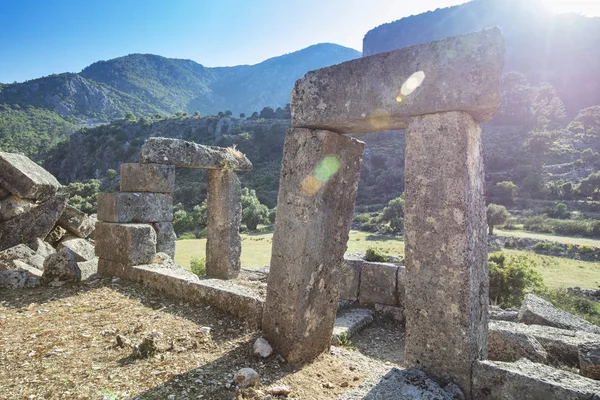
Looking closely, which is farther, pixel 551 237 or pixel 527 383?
pixel 551 237

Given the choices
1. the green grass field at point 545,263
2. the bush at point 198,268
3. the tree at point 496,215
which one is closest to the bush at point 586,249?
the green grass field at point 545,263

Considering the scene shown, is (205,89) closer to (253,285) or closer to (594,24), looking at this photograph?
(594,24)

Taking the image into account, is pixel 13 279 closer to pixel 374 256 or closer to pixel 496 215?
pixel 374 256

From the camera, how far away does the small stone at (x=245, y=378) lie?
2.90 meters

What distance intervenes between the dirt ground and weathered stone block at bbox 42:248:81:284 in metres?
0.54

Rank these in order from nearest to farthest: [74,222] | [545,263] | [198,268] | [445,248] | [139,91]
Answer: [445,248] → [74,222] → [198,268] → [545,263] → [139,91]

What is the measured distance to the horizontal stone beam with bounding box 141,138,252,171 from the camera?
7.66m

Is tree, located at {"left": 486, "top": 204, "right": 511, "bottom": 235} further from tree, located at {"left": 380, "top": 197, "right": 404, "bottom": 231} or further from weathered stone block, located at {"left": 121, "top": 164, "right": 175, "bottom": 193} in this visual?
weathered stone block, located at {"left": 121, "top": 164, "right": 175, "bottom": 193}

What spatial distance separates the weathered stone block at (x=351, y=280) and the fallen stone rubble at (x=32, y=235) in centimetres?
448

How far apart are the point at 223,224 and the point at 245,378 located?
5.92m

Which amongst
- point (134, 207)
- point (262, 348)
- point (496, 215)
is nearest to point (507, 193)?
point (496, 215)

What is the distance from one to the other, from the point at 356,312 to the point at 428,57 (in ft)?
15.2

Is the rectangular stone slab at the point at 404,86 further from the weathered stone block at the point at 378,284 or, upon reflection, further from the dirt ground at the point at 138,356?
the weathered stone block at the point at 378,284

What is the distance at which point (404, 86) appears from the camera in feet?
9.54
